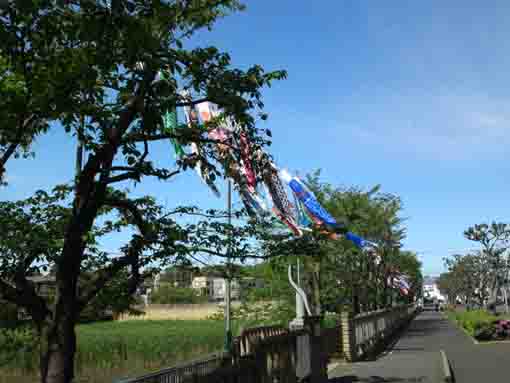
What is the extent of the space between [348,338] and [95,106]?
15.0 meters

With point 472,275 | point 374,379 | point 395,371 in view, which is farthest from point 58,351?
point 472,275

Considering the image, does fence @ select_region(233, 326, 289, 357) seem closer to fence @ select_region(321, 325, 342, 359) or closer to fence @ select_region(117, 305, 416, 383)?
fence @ select_region(117, 305, 416, 383)

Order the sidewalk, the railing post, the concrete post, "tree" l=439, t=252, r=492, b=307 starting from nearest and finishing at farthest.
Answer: the concrete post < the sidewalk < the railing post < "tree" l=439, t=252, r=492, b=307

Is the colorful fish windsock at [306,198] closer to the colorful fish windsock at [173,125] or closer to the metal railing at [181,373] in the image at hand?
the metal railing at [181,373]

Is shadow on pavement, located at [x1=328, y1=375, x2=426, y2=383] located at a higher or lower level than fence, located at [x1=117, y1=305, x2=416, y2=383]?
lower

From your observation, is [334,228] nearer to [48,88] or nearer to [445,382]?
[48,88]

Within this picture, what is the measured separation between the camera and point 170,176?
23.1 ft

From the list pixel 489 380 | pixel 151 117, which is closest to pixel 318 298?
pixel 489 380

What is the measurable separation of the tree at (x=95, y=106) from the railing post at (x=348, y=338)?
13.0 m

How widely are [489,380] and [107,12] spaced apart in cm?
1333

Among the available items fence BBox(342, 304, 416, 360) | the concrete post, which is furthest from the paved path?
fence BBox(342, 304, 416, 360)

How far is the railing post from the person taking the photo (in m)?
19.2

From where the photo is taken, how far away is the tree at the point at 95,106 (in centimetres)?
540

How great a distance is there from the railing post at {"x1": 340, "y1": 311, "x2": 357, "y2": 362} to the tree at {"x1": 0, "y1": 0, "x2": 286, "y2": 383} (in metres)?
13.0
